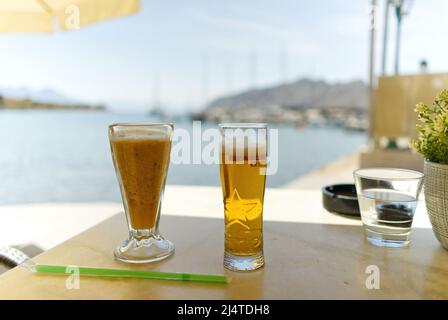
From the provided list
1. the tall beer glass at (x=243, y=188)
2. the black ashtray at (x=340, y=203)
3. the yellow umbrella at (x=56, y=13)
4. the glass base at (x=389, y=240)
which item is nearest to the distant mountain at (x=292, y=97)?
the yellow umbrella at (x=56, y=13)

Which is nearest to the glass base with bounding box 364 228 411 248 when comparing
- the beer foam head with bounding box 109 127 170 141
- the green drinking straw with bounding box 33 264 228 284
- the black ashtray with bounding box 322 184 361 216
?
the black ashtray with bounding box 322 184 361 216

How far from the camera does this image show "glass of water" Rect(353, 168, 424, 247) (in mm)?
A: 725

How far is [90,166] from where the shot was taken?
45.5 ft

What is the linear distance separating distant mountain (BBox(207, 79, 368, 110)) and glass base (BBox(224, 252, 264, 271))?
19.0 metres

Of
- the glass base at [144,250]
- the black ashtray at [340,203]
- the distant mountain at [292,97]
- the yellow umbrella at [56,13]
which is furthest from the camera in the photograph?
the distant mountain at [292,97]

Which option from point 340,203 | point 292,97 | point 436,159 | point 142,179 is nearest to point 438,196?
point 436,159

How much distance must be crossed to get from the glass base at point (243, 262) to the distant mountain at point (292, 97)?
19008 mm

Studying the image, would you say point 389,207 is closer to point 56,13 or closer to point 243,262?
point 243,262

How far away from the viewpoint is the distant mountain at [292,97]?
64.7ft

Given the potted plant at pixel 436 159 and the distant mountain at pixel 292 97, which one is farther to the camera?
the distant mountain at pixel 292 97

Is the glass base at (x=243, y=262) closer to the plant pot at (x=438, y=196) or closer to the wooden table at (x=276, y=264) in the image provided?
the wooden table at (x=276, y=264)

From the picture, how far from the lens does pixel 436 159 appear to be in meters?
0.68

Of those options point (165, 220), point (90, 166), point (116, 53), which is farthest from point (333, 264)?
point (116, 53)

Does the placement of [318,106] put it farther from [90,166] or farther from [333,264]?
[333,264]
